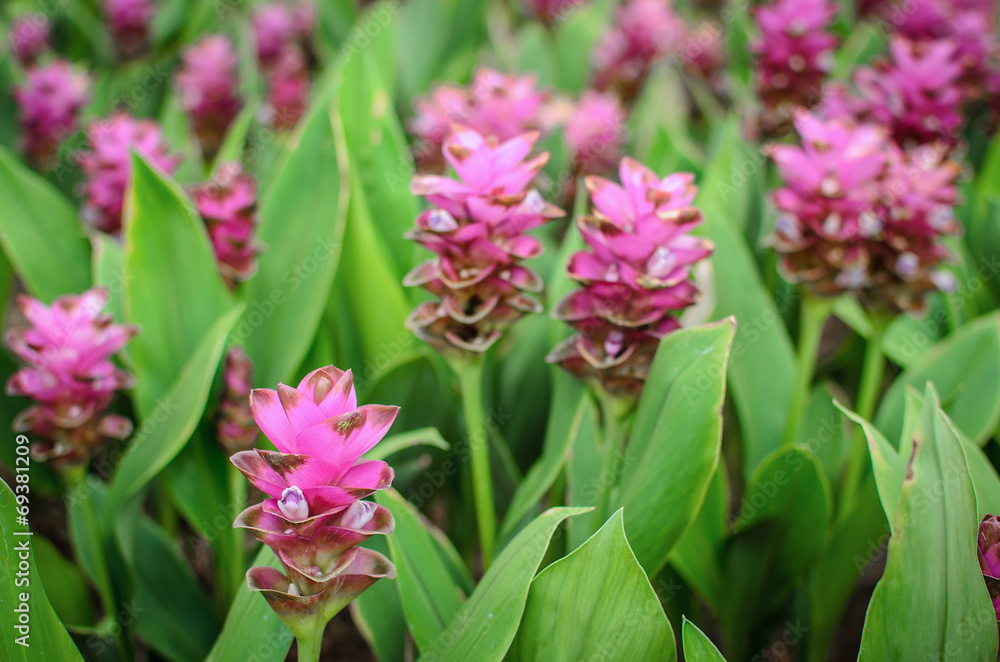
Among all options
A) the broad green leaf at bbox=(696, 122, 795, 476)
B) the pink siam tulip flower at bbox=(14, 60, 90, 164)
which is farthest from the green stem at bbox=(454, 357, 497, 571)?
the pink siam tulip flower at bbox=(14, 60, 90, 164)

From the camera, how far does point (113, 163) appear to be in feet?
5.56

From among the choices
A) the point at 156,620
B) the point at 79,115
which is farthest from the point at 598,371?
the point at 79,115

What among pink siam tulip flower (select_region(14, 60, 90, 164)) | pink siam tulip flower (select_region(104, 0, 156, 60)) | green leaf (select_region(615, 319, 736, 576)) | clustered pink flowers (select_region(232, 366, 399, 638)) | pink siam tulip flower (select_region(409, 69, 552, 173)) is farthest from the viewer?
pink siam tulip flower (select_region(104, 0, 156, 60))

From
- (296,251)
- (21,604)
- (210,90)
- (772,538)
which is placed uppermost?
(210,90)

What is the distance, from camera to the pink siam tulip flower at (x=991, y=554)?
97cm

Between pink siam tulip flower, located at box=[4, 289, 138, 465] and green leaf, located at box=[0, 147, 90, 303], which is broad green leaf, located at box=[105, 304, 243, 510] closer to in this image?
pink siam tulip flower, located at box=[4, 289, 138, 465]

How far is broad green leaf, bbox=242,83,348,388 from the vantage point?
145 centimetres

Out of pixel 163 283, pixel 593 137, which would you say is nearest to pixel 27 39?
pixel 163 283

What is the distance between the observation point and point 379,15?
224 centimetres

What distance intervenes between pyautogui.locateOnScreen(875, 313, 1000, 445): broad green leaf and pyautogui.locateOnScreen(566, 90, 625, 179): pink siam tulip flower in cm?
100

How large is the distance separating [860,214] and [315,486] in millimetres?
1056

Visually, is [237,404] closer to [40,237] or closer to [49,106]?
[40,237]

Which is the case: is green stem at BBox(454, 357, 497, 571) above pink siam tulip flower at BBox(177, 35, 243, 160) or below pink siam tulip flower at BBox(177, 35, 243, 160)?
below

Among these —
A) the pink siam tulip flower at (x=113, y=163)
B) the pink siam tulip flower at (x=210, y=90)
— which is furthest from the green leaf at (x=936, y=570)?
the pink siam tulip flower at (x=210, y=90)
